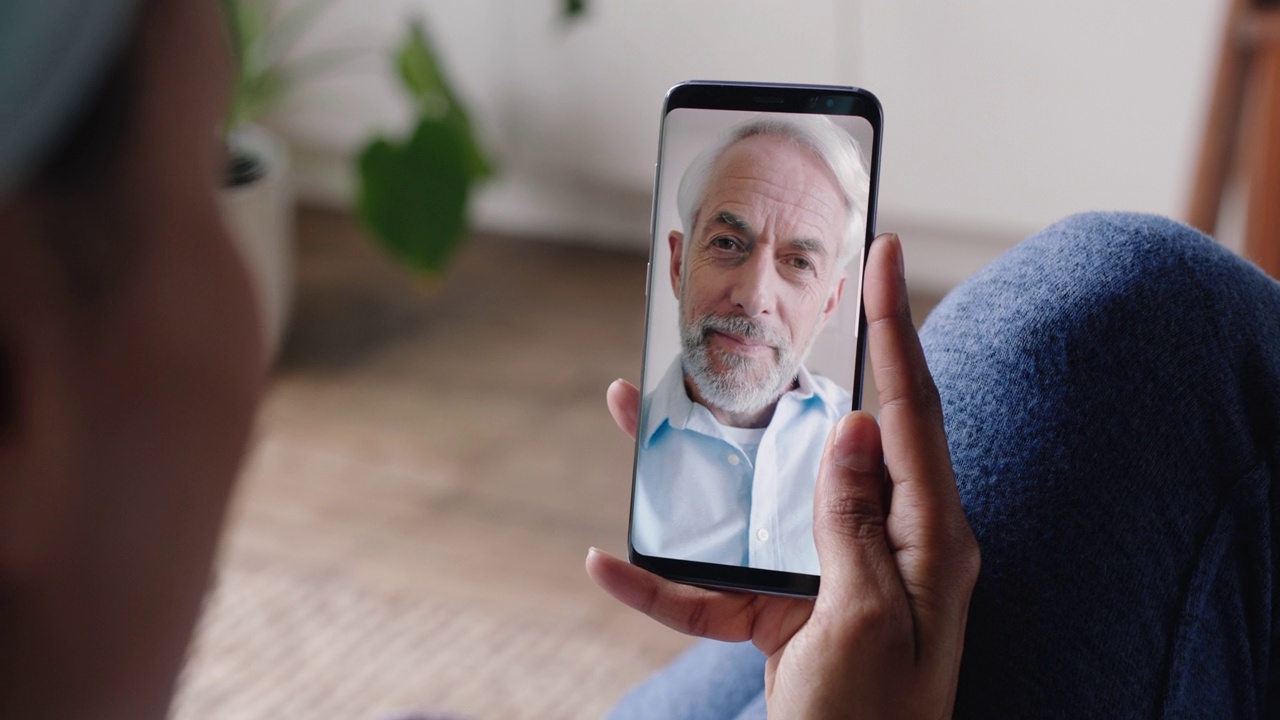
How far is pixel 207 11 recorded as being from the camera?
17cm

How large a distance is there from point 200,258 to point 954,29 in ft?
6.26

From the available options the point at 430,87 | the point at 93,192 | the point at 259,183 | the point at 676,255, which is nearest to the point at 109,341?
the point at 93,192

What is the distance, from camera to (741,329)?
1.90 feet

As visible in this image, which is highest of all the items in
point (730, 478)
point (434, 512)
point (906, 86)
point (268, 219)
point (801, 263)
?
point (801, 263)

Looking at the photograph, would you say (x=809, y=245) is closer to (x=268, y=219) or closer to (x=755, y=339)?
(x=755, y=339)

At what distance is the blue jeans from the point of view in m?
0.47

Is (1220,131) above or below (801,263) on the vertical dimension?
below

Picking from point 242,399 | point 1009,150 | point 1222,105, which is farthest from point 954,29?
point 242,399

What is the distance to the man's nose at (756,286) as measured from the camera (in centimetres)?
57

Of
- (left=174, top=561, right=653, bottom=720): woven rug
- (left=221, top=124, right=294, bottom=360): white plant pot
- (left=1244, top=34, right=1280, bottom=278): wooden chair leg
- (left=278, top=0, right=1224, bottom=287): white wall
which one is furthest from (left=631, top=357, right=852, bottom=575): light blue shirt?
(left=278, top=0, right=1224, bottom=287): white wall

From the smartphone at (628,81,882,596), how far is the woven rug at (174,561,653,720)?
0.64 metres

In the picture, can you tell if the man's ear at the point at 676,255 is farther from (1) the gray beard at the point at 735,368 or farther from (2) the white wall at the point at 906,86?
(2) the white wall at the point at 906,86

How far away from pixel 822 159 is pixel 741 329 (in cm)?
9

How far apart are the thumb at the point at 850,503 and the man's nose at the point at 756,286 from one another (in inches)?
4.1
